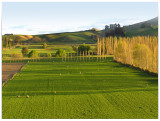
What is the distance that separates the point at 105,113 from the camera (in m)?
20.6

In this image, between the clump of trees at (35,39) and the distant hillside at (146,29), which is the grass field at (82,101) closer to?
the distant hillside at (146,29)

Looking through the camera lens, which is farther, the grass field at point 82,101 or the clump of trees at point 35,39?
the clump of trees at point 35,39

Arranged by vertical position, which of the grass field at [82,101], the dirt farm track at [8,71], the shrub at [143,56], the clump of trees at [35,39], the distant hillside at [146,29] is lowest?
the grass field at [82,101]

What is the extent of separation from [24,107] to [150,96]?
16.7m

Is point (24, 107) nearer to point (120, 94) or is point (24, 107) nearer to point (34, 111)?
point (34, 111)

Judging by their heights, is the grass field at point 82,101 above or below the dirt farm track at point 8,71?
below

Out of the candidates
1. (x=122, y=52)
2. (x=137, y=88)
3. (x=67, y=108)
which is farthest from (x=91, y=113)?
(x=122, y=52)

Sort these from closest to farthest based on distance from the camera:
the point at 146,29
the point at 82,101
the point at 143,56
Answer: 1. the point at 82,101
2. the point at 143,56
3. the point at 146,29

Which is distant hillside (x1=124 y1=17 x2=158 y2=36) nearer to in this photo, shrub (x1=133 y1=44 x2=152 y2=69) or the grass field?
shrub (x1=133 y1=44 x2=152 y2=69)

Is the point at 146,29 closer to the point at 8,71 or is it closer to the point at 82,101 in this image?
the point at 8,71

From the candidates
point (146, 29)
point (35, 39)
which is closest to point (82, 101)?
point (146, 29)

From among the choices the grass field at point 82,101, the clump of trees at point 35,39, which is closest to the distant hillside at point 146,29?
the clump of trees at point 35,39

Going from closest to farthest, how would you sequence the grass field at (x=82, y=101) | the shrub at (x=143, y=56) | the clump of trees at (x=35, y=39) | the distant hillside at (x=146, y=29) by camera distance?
the grass field at (x=82, y=101) < the shrub at (x=143, y=56) < the distant hillside at (x=146, y=29) < the clump of trees at (x=35, y=39)

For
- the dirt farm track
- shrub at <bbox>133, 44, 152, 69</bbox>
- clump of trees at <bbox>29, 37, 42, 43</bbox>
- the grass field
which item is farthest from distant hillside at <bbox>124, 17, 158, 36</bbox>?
the grass field
